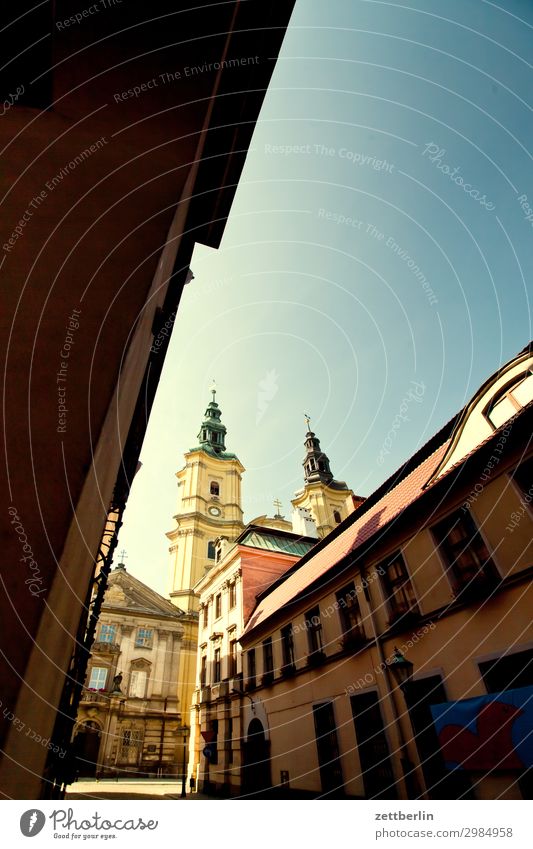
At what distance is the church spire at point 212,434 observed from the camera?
163 ft

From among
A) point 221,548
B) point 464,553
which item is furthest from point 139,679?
point 464,553

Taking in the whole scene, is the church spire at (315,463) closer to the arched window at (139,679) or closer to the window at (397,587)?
the arched window at (139,679)

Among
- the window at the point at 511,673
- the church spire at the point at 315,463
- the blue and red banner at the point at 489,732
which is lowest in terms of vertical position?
the blue and red banner at the point at 489,732

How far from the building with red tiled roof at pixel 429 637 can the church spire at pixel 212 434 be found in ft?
117

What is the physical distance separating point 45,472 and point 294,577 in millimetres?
16753

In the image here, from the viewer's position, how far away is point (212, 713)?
20.3 metres

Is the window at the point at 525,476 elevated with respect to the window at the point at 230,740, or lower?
elevated

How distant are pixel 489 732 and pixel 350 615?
558cm

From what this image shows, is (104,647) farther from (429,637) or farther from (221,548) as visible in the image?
(429,637)

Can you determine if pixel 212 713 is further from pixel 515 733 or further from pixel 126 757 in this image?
pixel 515 733

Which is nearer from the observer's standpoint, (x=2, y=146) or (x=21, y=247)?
(x=21, y=247)

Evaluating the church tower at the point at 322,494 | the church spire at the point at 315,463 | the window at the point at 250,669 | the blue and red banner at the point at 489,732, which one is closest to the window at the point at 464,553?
the blue and red banner at the point at 489,732

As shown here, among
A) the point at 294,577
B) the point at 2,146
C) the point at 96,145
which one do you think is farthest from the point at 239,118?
the point at 294,577

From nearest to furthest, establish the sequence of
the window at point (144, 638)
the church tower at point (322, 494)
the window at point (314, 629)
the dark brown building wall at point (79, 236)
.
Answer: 1. the dark brown building wall at point (79, 236)
2. the window at point (314, 629)
3. the window at point (144, 638)
4. the church tower at point (322, 494)
